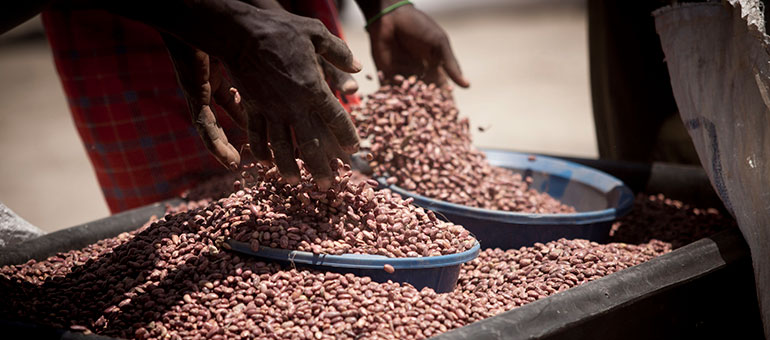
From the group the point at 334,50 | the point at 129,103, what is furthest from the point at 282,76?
the point at 129,103

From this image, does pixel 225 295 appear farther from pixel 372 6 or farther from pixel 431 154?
pixel 372 6

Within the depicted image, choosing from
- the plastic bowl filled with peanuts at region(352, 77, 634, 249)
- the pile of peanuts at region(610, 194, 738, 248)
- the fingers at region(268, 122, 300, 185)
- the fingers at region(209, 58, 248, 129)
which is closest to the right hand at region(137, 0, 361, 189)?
the fingers at region(268, 122, 300, 185)

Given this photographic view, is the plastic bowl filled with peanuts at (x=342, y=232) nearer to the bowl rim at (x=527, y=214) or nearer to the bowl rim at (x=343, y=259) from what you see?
the bowl rim at (x=343, y=259)

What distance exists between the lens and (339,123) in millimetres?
1560

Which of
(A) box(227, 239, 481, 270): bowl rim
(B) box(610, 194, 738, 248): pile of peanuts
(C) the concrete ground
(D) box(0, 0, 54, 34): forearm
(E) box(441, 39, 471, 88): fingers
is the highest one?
(D) box(0, 0, 54, 34): forearm

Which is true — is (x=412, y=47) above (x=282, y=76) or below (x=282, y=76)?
below

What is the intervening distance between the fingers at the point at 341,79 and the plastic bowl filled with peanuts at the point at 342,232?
0.34m

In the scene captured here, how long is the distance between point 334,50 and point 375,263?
549 millimetres

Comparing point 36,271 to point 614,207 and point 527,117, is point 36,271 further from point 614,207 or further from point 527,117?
point 527,117

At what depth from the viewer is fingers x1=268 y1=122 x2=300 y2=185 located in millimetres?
1554

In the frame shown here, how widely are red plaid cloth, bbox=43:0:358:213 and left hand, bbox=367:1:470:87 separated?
254mm

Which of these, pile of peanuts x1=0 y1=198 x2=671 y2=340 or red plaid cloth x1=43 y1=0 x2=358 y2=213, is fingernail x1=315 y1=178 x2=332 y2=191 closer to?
pile of peanuts x1=0 y1=198 x2=671 y2=340

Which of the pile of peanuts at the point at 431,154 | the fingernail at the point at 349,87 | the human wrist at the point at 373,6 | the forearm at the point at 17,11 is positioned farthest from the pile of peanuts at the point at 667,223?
the forearm at the point at 17,11

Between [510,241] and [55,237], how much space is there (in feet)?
5.06
